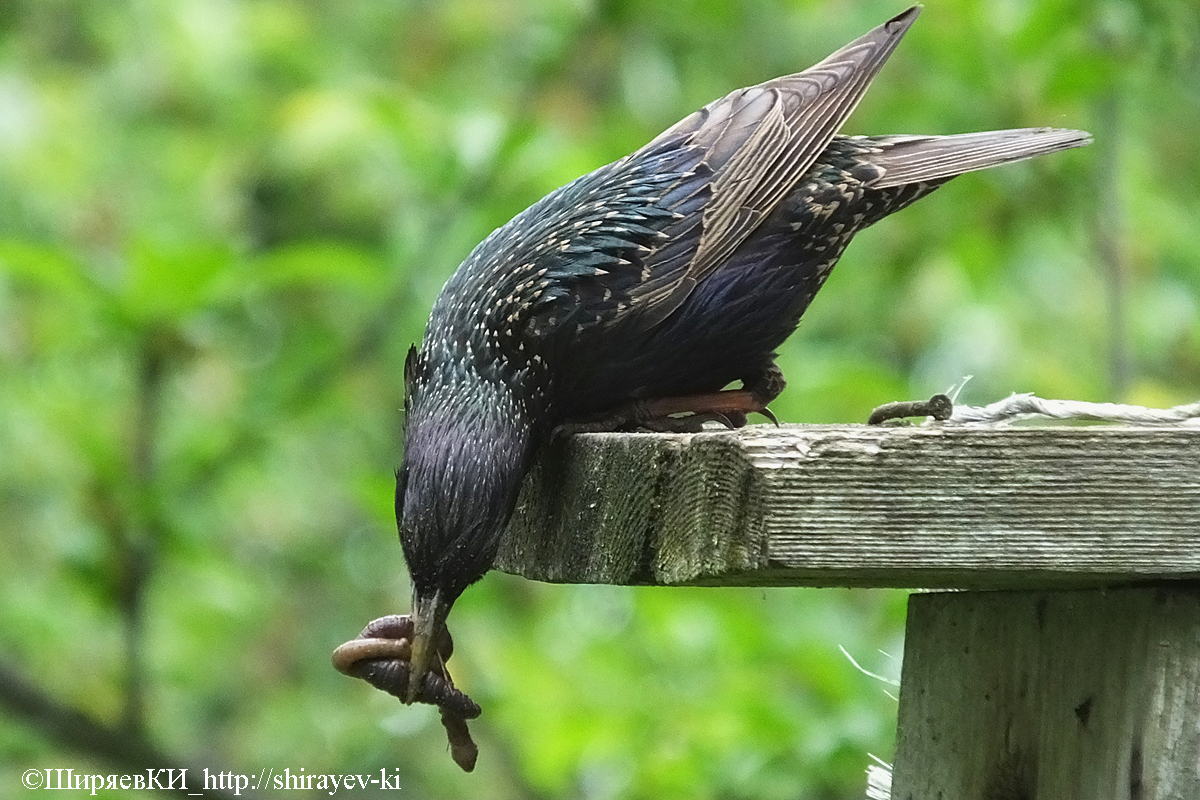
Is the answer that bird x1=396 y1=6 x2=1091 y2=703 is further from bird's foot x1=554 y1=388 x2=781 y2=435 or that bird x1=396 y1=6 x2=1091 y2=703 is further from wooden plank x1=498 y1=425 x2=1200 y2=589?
wooden plank x1=498 y1=425 x2=1200 y2=589

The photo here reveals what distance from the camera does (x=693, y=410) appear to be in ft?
8.08

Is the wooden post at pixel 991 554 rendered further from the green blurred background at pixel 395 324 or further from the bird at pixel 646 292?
the green blurred background at pixel 395 324

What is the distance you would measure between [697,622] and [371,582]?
7.66 ft

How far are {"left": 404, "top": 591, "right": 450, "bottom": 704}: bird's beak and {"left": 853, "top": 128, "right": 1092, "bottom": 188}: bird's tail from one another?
1255 millimetres

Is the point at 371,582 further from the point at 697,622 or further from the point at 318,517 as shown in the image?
the point at 697,622

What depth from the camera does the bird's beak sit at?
1978 mm

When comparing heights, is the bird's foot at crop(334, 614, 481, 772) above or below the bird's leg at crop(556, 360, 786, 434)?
below

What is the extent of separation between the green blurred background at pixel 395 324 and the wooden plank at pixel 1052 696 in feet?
2.02

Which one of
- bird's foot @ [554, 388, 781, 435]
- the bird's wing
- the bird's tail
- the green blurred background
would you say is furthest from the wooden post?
the bird's tail

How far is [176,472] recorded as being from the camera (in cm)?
339

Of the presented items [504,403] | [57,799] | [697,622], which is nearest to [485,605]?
[697,622]

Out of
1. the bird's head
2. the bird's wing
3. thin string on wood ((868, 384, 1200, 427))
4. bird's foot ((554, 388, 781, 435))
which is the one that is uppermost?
the bird's wing

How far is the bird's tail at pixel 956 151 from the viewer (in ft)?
9.00

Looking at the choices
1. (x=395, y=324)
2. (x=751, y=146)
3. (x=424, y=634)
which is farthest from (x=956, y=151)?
(x=395, y=324)
